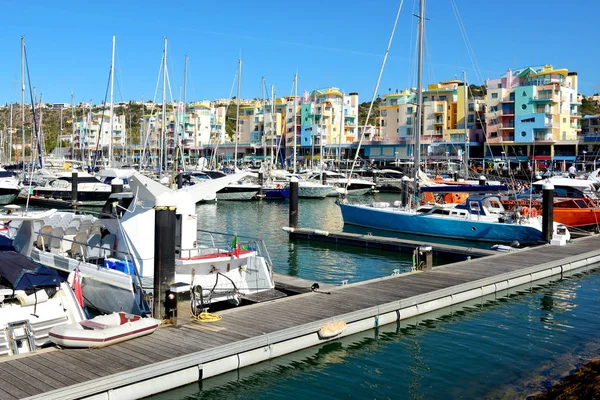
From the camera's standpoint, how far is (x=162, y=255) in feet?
43.6

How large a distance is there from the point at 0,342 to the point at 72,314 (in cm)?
191

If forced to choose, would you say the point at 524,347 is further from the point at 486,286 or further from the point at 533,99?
the point at 533,99

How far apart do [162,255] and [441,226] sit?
69.2ft

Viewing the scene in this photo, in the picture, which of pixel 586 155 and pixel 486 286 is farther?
pixel 586 155

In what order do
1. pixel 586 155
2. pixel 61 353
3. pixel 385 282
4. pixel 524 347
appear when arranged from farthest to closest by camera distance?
pixel 586 155 → pixel 385 282 → pixel 524 347 → pixel 61 353

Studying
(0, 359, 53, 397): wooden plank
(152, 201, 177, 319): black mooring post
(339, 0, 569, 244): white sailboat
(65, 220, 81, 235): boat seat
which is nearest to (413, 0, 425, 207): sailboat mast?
(339, 0, 569, 244): white sailboat

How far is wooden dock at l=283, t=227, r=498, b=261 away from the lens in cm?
2495

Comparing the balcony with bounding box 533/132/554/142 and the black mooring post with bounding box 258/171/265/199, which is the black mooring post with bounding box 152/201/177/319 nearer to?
the black mooring post with bounding box 258/171/265/199

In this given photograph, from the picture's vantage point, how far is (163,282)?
524 inches

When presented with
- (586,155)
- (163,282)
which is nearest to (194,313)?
(163,282)

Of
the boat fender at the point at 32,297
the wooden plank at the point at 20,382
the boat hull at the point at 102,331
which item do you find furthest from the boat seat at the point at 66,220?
the wooden plank at the point at 20,382

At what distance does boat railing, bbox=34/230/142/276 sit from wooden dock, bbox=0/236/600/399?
3945 millimetres

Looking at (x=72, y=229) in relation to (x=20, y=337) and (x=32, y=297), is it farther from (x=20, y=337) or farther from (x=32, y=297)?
(x=20, y=337)

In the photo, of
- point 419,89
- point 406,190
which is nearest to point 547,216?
point 406,190
